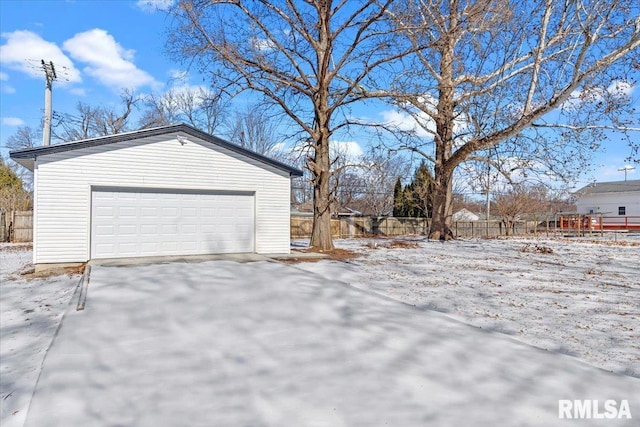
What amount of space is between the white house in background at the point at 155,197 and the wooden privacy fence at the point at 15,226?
8.97 meters

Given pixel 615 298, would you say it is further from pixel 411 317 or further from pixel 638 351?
pixel 411 317

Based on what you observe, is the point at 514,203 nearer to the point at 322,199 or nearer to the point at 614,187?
the point at 322,199

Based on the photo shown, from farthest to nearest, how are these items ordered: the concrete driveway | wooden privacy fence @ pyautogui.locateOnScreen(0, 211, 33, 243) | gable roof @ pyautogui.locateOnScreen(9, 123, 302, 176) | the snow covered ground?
1. wooden privacy fence @ pyautogui.locateOnScreen(0, 211, 33, 243)
2. gable roof @ pyautogui.locateOnScreen(9, 123, 302, 176)
3. the snow covered ground
4. the concrete driveway

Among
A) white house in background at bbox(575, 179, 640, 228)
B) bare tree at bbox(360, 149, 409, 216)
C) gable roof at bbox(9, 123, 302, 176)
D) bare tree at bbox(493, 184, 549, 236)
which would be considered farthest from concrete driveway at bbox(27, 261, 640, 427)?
white house in background at bbox(575, 179, 640, 228)

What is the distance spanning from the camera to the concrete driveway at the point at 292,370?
2.98m

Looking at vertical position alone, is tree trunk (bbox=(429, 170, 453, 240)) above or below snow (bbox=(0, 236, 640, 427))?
above

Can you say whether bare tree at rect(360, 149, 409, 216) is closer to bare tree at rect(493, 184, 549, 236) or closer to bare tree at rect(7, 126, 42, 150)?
bare tree at rect(493, 184, 549, 236)

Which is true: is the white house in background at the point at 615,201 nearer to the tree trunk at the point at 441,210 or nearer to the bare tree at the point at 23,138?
the tree trunk at the point at 441,210

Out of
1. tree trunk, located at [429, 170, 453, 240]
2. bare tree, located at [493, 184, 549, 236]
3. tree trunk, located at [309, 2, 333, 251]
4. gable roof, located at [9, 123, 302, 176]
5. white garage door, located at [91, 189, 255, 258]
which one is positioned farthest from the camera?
bare tree, located at [493, 184, 549, 236]

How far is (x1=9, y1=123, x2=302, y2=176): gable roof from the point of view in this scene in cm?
891

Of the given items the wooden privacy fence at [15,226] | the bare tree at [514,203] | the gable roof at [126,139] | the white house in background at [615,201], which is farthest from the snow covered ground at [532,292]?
the white house in background at [615,201]

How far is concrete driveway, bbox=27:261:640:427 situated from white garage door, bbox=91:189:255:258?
14.7 feet

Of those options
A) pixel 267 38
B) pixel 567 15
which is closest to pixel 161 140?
pixel 267 38

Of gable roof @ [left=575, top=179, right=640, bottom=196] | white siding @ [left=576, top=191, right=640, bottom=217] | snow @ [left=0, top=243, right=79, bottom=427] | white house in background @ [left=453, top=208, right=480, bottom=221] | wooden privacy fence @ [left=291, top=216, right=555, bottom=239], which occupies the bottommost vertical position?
snow @ [left=0, top=243, right=79, bottom=427]
